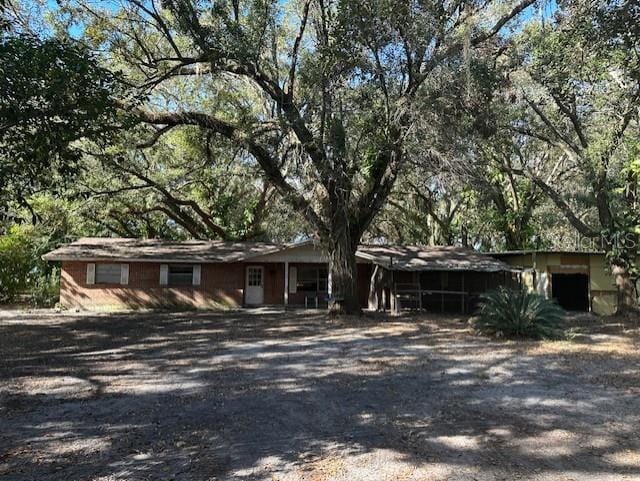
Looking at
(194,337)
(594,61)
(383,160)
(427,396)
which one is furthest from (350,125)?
(427,396)

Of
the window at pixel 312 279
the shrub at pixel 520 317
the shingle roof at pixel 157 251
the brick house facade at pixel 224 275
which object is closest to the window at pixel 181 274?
the brick house facade at pixel 224 275

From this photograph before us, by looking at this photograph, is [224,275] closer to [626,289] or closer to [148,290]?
[148,290]

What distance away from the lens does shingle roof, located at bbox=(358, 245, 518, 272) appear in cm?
2047

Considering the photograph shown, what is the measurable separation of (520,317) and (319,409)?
781 cm

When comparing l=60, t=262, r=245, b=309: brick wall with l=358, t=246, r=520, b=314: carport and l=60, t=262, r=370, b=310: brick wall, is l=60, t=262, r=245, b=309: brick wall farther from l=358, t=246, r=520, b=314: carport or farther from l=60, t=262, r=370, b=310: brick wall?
l=358, t=246, r=520, b=314: carport

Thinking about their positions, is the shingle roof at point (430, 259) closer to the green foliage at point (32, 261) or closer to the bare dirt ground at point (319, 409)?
the bare dirt ground at point (319, 409)

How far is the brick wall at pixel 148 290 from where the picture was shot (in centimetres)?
2211

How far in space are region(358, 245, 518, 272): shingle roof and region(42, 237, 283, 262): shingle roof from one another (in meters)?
4.38

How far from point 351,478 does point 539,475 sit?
1621mm

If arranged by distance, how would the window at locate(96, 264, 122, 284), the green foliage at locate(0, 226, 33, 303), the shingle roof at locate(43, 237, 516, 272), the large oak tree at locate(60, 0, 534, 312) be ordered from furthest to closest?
the green foliage at locate(0, 226, 33, 303) → the window at locate(96, 264, 122, 284) → the shingle roof at locate(43, 237, 516, 272) → the large oak tree at locate(60, 0, 534, 312)

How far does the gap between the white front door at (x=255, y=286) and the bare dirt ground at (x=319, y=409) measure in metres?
10.6

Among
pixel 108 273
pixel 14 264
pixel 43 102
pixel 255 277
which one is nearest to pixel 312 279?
pixel 255 277

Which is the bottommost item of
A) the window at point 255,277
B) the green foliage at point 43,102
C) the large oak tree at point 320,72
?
the window at point 255,277

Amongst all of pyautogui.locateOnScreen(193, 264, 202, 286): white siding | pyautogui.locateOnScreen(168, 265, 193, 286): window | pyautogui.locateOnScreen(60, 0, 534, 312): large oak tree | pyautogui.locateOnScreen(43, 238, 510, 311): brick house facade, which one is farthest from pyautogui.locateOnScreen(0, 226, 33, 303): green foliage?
pyautogui.locateOnScreen(60, 0, 534, 312): large oak tree
